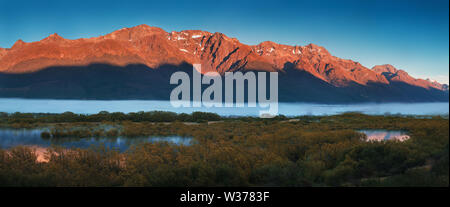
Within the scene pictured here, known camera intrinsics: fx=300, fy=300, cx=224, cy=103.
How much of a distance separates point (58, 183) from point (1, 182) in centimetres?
137

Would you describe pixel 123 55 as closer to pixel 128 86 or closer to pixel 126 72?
pixel 126 72

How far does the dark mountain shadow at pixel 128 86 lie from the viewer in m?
115

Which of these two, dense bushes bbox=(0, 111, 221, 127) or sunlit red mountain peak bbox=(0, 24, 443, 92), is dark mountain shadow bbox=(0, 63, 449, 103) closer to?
sunlit red mountain peak bbox=(0, 24, 443, 92)

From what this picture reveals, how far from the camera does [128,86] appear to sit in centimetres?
12656

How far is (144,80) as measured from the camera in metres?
137

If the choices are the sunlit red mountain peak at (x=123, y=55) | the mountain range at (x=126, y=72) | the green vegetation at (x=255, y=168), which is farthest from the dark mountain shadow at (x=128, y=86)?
the green vegetation at (x=255, y=168)

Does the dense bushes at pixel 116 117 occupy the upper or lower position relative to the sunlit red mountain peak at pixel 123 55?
lower

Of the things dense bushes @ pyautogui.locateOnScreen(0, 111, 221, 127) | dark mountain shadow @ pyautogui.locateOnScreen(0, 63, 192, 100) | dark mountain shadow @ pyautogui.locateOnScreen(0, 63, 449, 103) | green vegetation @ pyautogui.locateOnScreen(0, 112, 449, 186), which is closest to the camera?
green vegetation @ pyautogui.locateOnScreen(0, 112, 449, 186)

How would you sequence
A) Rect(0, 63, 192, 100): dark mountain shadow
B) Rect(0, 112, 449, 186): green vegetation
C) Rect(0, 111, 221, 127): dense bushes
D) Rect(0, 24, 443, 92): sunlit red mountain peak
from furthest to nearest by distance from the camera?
1. Rect(0, 24, 443, 92): sunlit red mountain peak
2. Rect(0, 63, 192, 100): dark mountain shadow
3. Rect(0, 111, 221, 127): dense bushes
4. Rect(0, 112, 449, 186): green vegetation

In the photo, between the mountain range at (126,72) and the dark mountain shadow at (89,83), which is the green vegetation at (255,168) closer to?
the mountain range at (126,72)

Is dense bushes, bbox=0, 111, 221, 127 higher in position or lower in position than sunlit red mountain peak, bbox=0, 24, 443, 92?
lower

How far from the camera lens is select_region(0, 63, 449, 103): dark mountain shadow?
11464 centimetres

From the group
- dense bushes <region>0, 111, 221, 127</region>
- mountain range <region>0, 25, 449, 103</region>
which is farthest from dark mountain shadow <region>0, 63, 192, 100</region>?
dense bushes <region>0, 111, 221, 127</region>
